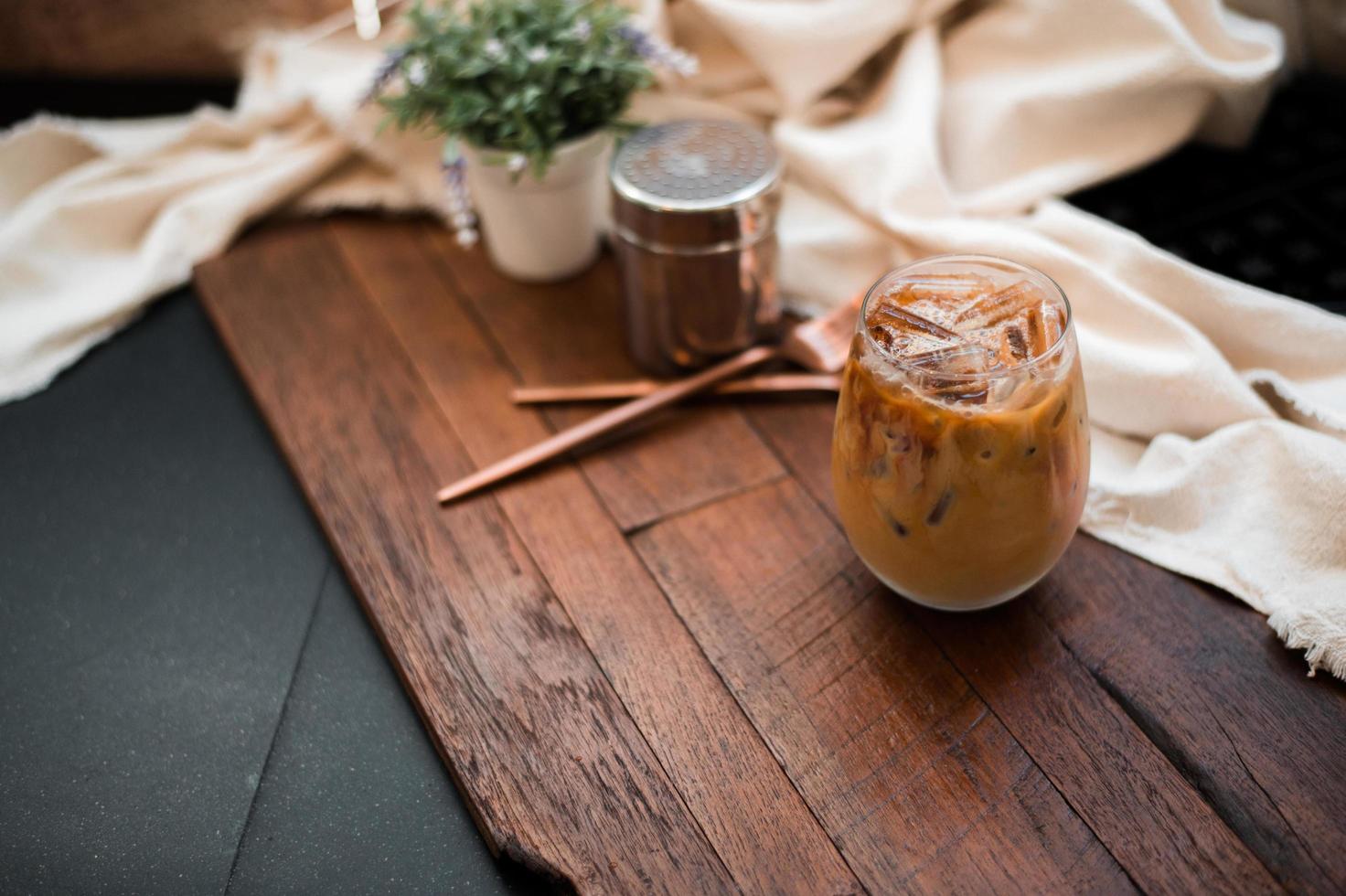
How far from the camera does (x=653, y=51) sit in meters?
0.96

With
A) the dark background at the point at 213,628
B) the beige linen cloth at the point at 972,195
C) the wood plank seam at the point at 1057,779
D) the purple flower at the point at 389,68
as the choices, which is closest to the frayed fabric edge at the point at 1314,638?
the beige linen cloth at the point at 972,195

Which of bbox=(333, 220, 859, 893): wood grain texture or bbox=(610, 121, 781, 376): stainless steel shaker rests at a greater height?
Result: bbox=(610, 121, 781, 376): stainless steel shaker

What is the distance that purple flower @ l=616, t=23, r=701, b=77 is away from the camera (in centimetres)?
96

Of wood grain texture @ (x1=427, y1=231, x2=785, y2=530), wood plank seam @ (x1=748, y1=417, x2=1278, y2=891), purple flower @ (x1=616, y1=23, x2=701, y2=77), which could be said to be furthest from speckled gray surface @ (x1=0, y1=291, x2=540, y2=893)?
purple flower @ (x1=616, y1=23, x2=701, y2=77)

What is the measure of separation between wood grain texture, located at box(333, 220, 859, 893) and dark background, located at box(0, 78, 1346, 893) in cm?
13

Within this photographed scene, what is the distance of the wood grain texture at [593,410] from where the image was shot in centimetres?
87

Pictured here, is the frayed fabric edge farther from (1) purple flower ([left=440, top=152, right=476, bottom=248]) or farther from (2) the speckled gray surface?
(1) purple flower ([left=440, top=152, right=476, bottom=248])

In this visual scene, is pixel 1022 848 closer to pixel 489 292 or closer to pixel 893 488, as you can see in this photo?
pixel 893 488

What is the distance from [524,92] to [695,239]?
0.67 feet

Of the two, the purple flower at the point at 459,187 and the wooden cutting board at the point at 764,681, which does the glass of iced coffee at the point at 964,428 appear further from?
the purple flower at the point at 459,187

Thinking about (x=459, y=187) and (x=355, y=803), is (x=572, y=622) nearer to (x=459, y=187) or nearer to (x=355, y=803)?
(x=355, y=803)

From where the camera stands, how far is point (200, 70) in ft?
4.23

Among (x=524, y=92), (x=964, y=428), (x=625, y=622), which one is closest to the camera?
(x=964, y=428)

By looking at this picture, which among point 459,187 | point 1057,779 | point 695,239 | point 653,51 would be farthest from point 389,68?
point 1057,779
